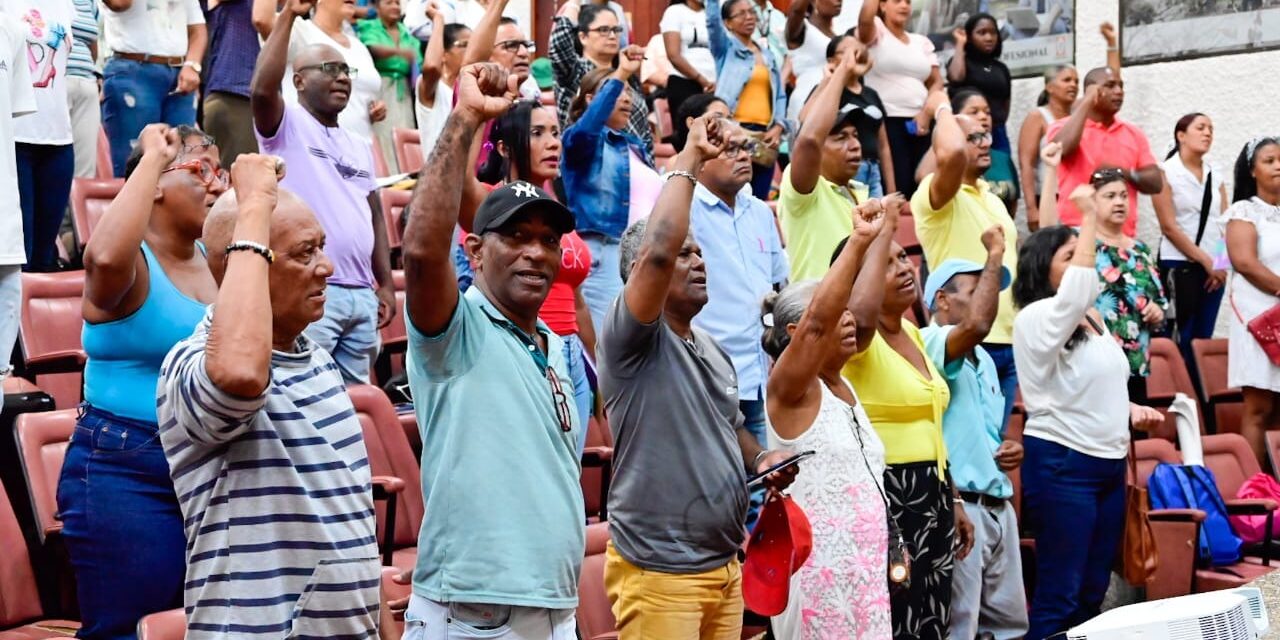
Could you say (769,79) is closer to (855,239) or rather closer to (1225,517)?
(1225,517)

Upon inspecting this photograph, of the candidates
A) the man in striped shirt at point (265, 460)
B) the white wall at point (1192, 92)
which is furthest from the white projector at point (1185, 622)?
the white wall at point (1192, 92)

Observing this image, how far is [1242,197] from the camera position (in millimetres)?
8141

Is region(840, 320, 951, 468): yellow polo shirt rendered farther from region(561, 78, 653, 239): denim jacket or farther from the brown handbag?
the brown handbag

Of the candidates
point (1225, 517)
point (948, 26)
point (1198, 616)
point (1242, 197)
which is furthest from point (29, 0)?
point (948, 26)

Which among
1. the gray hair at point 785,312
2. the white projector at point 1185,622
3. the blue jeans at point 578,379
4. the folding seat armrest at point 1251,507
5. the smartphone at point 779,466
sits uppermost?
the gray hair at point 785,312

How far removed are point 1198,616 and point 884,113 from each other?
599 centimetres

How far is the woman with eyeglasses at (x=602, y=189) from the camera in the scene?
5746mm

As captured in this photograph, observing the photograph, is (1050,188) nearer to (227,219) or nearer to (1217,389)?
(1217,389)

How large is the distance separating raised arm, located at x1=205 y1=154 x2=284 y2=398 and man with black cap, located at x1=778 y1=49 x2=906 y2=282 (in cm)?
342

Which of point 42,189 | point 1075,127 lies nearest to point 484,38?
point 42,189

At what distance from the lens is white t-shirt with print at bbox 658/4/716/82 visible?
30.8 ft

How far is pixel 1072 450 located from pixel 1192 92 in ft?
17.6

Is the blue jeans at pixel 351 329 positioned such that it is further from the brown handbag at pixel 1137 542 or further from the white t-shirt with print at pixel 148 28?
the brown handbag at pixel 1137 542

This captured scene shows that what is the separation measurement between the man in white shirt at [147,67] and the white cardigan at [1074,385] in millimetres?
3469
